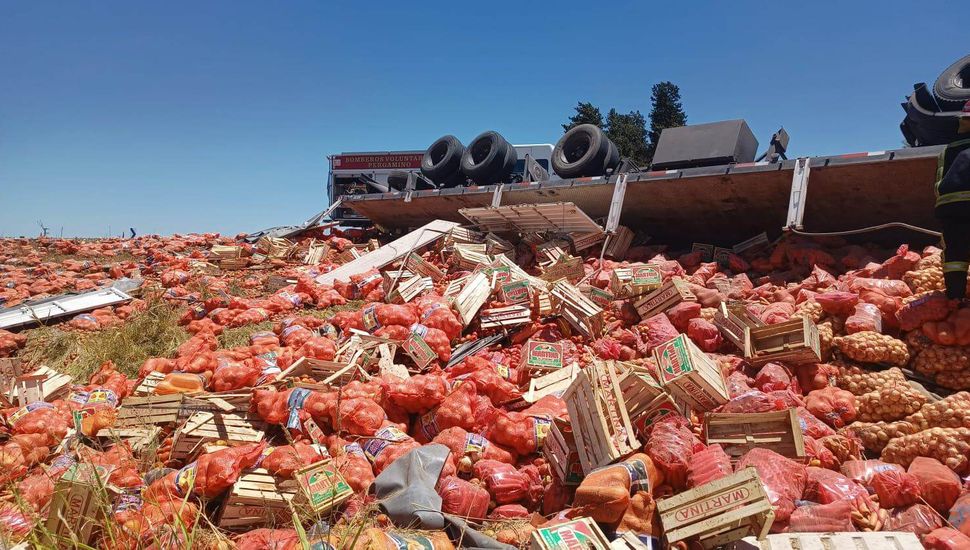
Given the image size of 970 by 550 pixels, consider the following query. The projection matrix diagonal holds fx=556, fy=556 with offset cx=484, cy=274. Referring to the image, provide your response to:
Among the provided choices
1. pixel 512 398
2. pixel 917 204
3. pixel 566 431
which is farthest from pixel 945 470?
pixel 917 204

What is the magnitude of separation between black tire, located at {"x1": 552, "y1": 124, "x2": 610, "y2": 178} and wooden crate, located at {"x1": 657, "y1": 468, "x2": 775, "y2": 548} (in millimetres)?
7802

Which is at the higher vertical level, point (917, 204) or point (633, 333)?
point (917, 204)

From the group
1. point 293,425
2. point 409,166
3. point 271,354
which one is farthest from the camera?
point 409,166

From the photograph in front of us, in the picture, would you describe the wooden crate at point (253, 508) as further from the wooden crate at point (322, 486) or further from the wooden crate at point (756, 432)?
the wooden crate at point (756, 432)

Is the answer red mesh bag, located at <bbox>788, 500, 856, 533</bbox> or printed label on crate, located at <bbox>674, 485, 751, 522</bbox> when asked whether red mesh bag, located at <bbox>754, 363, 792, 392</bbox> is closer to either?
red mesh bag, located at <bbox>788, 500, 856, 533</bbox>

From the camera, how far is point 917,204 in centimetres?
716

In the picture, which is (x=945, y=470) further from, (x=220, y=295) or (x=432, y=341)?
(x=220, y=295)

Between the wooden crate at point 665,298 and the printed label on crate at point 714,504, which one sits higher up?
the wooden crate at point 665,298

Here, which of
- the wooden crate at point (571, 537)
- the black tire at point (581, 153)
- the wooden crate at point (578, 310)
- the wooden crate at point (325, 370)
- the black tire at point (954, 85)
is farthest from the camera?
the black tire at point (581, 153)

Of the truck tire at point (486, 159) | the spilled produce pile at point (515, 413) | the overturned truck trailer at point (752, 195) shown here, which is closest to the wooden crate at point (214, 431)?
the spilled produce pile at point (515, 413)

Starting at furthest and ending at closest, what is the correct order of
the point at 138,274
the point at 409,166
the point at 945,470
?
the point at 409,166, the point at 138,274, the point at 945,470

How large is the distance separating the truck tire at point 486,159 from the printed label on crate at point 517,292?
5.34 metres

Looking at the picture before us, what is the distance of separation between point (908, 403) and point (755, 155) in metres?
5.76

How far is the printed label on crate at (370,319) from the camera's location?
6891mm
